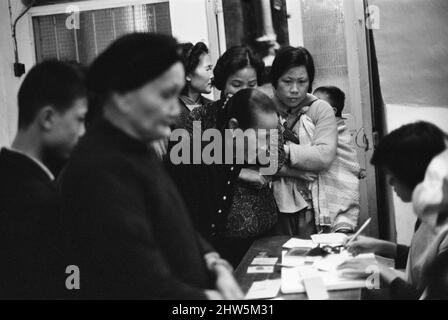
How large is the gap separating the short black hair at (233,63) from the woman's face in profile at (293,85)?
0.13 meters

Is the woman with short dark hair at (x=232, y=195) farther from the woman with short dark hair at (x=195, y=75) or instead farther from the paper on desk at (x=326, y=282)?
the paper on desk at (x=326, y=282)

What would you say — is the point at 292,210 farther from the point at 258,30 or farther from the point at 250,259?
the point at 258,30

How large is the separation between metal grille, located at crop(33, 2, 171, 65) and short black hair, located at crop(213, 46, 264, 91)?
1.00ft

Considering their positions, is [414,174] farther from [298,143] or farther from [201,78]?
[201,78]

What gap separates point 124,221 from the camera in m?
1.11

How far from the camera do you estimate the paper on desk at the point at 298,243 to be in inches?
80.4

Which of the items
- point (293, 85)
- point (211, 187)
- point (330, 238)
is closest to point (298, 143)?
point (293, 85)

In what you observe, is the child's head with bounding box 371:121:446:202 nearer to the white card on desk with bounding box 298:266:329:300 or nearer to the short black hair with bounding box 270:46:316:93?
the white card on desk with bounding box 298:266:329:300

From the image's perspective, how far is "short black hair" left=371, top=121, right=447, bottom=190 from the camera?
1.47m

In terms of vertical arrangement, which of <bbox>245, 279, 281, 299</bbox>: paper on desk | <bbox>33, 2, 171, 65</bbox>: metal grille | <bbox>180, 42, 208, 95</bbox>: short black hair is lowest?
<bbox>245, 279, 281, 299</bbox>: paper on desk

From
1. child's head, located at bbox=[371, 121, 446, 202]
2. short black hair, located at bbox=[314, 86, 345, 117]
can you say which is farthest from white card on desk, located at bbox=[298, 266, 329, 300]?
short black hair, located at bbox=[314, 86, 345, 117]

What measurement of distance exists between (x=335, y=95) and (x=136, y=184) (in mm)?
1698
